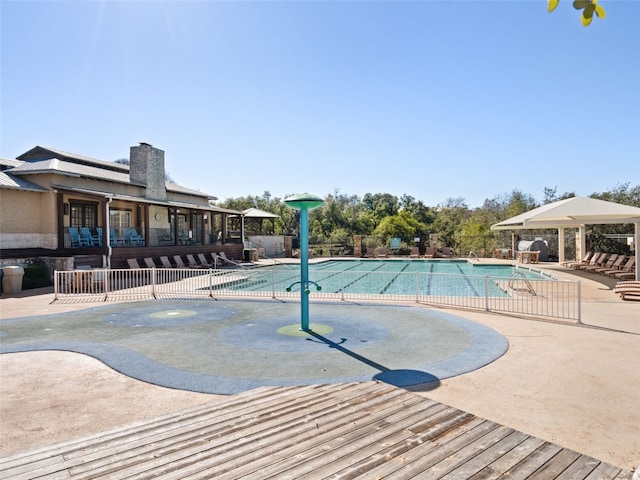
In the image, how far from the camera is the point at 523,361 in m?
6.14

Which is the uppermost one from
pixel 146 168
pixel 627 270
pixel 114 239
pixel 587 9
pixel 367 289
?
pixel 146 168

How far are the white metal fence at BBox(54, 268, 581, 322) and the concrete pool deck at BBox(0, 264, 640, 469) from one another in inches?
103

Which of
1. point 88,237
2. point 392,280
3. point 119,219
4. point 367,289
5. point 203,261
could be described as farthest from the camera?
point 203,261

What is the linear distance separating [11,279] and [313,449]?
15363 mm

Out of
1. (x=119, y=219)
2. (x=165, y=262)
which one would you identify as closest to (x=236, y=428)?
(x=165, y=262)

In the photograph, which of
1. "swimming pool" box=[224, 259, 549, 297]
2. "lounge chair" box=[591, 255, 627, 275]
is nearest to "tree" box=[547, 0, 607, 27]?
"swimming pool" box=[224, 259, 549, 297]

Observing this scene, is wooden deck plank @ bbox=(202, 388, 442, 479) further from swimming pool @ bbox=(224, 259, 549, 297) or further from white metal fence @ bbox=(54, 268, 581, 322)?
swimming pool @ bbox=(224, 259, 549, 297)

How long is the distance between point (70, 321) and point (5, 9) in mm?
9811

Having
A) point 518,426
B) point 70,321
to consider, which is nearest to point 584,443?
point 518,426

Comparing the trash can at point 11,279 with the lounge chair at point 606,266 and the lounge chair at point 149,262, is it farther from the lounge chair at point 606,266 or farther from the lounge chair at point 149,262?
the lounge chair at point 606,266

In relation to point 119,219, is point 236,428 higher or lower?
lower

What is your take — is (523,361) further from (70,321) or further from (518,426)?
(70,321)

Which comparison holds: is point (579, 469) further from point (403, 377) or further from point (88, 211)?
point (88, 211)

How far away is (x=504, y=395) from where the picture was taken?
15.8ft
